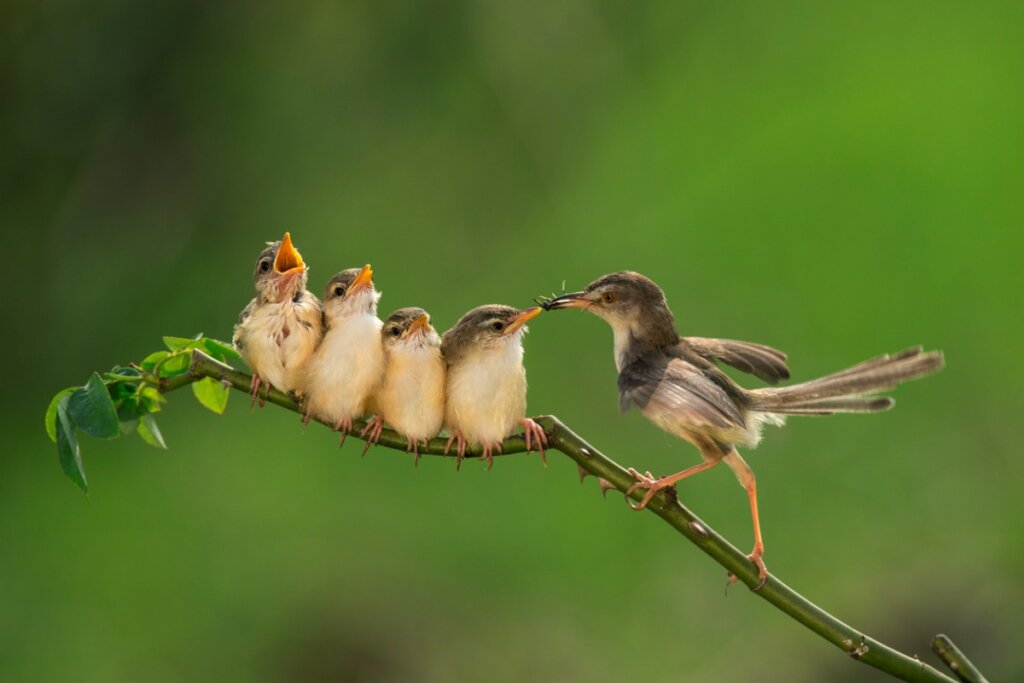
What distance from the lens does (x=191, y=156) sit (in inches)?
270

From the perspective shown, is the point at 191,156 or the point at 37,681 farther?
the point at 191,156

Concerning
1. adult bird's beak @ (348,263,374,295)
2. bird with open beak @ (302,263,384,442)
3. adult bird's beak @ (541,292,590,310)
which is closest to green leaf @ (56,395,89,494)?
bird with open beak @ (302,263,384,442)

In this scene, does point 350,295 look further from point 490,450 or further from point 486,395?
point 490,450

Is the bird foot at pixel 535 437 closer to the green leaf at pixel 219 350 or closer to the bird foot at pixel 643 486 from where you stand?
the bird foot at pixel 643 486

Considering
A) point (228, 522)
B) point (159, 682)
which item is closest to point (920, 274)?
point (228, 522)

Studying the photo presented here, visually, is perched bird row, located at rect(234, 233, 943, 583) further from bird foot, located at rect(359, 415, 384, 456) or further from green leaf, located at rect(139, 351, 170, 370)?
green leaf, located at rect(139, 351, 170, 370)

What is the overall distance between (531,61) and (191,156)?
199cm

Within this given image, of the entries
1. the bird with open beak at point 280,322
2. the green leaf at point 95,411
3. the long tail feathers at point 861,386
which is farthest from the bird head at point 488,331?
the green leaf at point 95,411

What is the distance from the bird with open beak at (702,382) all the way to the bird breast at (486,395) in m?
0.15

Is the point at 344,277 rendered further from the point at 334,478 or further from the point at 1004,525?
the point at 1004,525

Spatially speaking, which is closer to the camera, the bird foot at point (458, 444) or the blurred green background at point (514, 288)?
the bird foot at point (458, 444)

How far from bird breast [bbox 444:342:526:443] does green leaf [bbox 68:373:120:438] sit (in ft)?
1.94

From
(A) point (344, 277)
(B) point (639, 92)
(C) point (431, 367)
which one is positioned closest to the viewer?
(C) point (431, 367)

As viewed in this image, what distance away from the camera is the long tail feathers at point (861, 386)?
1.79 metres
